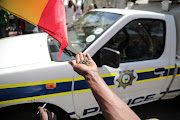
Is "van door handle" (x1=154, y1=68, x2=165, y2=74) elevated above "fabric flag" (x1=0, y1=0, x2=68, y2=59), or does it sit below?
below

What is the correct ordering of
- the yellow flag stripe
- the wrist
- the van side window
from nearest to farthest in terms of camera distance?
the wrist, the yellow flag stripe, the van side window

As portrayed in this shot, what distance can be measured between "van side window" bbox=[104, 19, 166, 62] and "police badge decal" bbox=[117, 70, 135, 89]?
21 centimetres

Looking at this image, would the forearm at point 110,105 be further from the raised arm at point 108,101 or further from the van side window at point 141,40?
the van side window at point 141,40

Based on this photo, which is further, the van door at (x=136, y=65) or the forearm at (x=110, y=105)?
the van door at (x=136, y=65)

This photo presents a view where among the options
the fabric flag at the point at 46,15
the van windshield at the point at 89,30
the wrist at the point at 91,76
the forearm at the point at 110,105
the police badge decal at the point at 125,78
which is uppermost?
the fabric flag at the point at 46,15

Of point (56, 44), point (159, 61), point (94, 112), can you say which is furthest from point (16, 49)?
point (159, 61)

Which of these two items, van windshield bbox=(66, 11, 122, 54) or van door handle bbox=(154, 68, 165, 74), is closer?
van windshield bbox=(66, 11, 122, 54)

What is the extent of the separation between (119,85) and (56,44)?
103cm

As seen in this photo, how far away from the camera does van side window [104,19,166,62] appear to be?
216cm

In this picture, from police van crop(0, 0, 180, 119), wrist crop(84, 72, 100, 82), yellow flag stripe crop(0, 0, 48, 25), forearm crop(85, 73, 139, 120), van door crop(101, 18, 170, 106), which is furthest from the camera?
van door crop(101, 18, 170, 106)

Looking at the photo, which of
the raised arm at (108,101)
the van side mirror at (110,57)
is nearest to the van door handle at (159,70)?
the van side mirror at (110,57)

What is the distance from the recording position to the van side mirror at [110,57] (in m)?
1.60

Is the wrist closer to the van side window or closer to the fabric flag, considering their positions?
the fabric flag

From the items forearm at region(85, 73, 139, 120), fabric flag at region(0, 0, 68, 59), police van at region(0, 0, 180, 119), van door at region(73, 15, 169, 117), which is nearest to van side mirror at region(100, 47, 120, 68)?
police van at region(0, 0, 180, 119)
